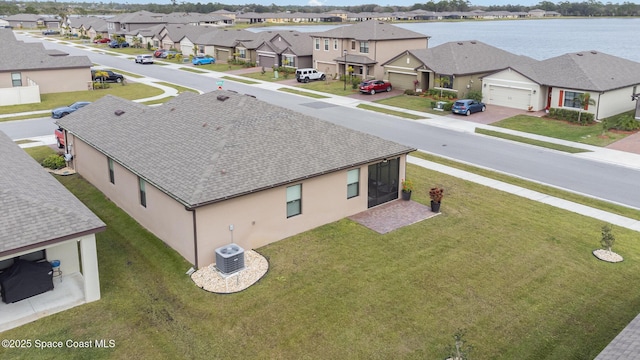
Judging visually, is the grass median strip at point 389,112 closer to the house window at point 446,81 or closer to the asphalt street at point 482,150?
the asphalt street at point 482,150

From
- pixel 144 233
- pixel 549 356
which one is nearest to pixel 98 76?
pixel 144 233

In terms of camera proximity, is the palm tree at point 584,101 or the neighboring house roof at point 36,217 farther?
the palm tree at point 584,101

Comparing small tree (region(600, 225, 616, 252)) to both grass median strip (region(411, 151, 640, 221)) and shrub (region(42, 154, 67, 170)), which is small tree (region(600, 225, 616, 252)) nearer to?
grass median strip (region(411, 151, 640, 221))

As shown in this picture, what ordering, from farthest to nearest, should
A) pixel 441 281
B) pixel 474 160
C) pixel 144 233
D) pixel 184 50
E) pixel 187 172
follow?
pixel 184 50
pixel 474 160
pixel 144 233
pixel 187 172
pixel 441 281

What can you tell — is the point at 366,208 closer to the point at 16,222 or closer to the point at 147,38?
the point at 16,222

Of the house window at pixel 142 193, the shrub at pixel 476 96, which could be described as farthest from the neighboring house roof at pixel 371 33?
the house window at pixel 142 193

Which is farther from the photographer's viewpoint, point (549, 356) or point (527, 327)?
point (527, 327)

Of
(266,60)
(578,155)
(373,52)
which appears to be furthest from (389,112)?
(266,60)
